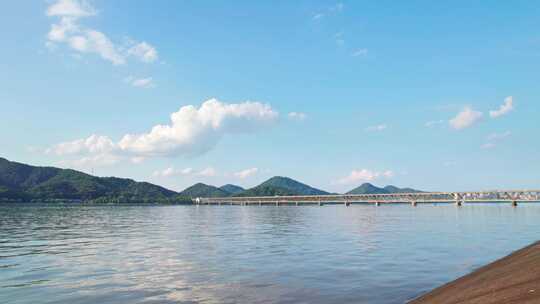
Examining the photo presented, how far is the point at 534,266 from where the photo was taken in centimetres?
1388

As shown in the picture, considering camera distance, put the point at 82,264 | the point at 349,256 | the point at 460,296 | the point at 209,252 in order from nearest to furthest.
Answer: the point at 460,296, the point at 82,264, the point at 349,256, the point at 209,252

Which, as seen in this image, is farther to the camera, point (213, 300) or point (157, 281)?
point (157, 281)

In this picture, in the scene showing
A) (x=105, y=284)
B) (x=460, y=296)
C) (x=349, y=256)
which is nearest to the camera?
(x=460, y=296)

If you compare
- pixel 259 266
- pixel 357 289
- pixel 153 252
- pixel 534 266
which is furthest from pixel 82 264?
pixel 534 266

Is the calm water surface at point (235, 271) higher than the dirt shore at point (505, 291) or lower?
lower

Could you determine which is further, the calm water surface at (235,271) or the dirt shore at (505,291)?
the calm water surface at (235,271)

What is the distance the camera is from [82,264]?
29.6m

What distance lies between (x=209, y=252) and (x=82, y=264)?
10.8 meters

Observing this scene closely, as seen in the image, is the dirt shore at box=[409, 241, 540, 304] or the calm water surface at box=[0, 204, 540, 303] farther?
the calm water surface at box=[0, 204, 540, 303]

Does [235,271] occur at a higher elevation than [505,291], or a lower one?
lower

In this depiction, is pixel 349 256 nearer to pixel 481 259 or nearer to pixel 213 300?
pixel 481 259

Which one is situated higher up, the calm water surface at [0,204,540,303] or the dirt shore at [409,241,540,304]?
the dirt shore at [409,241,540,304]

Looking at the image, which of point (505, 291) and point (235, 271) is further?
point (235, 271)

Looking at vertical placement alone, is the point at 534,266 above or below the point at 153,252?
above
